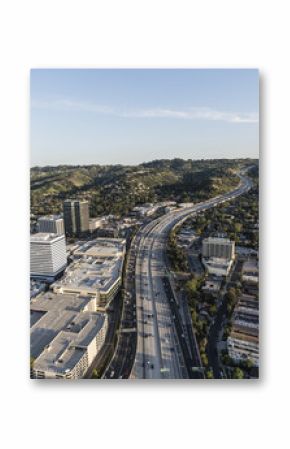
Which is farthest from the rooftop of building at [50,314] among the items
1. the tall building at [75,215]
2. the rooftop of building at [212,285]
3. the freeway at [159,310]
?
the rooftop of building at [212,285]

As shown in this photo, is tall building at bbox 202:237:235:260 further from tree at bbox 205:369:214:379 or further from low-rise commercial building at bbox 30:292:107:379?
low-rise commercial building at bbox 30:292:107:379

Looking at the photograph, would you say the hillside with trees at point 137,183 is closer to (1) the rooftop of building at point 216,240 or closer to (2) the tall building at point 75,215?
(2) the tall building at point 75,215

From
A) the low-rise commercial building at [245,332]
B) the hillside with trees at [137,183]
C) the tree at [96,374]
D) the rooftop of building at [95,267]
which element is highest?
the hillside with trees at [137,183]

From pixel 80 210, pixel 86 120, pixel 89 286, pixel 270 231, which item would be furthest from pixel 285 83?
pixel 89 286
